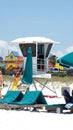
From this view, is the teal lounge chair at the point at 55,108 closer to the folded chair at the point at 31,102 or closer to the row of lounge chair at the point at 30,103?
the row of lounge chair at the point at 30,103

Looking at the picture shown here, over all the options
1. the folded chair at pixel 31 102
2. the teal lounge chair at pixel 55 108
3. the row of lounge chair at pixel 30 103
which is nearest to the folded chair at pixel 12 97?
the row of lounge chair at pixel 30 103

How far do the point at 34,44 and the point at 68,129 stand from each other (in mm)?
10901

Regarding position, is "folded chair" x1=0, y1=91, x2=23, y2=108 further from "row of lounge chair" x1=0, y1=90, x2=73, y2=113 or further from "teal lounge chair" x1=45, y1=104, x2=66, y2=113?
"teal lounge chair" x1=45, y1=104, x2=66, y2=113

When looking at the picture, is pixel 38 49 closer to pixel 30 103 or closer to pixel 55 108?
pixel 30 103

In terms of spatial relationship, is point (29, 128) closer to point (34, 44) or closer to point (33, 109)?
point (33, 109)

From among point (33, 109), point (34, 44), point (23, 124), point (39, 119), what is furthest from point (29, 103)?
point (34, 44)

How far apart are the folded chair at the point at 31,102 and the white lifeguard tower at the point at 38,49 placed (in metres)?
5.36

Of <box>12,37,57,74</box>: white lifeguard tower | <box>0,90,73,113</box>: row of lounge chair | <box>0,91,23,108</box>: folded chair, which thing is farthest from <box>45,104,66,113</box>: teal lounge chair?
<box>12,37,57,74</box>: white lifeguard tower

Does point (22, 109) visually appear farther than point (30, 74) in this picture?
No

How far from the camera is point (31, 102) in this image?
50.7ft

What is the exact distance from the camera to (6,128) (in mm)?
10977

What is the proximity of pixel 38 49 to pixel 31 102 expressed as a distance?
667cm

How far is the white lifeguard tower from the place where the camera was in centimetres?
2106

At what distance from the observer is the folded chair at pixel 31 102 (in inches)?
604
